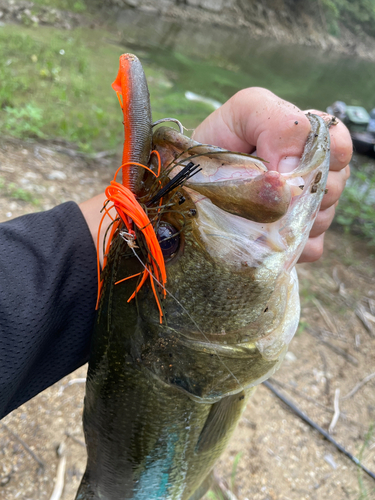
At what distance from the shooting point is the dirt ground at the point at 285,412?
2678 mm

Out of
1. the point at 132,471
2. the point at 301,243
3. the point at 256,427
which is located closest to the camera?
the point at 301,243

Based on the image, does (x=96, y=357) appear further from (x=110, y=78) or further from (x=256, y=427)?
(x=110, y=78)

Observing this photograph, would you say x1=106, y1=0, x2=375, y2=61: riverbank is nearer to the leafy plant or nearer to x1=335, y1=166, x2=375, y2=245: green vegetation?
the leafy plant

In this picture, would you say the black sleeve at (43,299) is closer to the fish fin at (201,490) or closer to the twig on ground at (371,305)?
the fish fin at (201,490)

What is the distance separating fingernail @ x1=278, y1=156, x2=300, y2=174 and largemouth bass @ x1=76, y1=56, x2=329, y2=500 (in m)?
0.05

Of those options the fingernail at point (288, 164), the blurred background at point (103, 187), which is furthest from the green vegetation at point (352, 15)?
the fingernail at point (288, 164)

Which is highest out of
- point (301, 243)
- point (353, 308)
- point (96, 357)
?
point (301, 243)

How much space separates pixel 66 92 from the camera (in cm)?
719

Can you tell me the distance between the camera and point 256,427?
308 centimetres

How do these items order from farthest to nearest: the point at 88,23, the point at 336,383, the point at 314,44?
1. the point at 314,44
2. the point at 88,23
3. the point at 336,383

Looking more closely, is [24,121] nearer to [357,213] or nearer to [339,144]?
[339,144]

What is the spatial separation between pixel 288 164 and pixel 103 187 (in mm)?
3890

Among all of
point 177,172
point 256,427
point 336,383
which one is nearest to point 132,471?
point 177,172

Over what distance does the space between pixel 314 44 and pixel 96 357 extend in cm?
4202
